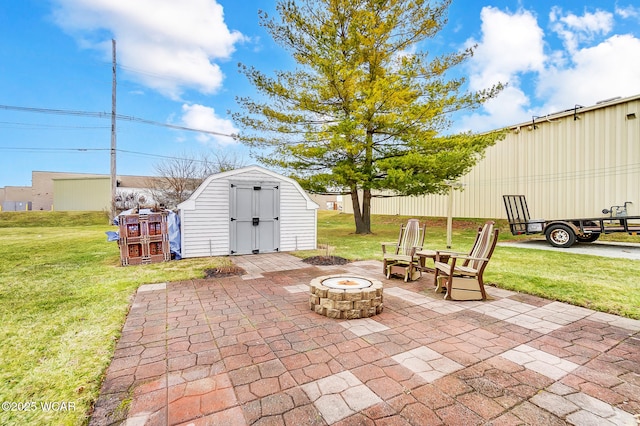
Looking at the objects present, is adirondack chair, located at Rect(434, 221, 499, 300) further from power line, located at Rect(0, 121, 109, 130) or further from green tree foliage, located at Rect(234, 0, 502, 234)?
power line, located at Rect(0, 121, 109, 130)

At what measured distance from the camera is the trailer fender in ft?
30.5

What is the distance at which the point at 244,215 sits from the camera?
8445 mm

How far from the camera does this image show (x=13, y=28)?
11.6m

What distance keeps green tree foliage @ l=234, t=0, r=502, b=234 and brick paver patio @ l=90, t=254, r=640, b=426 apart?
7.83 metres

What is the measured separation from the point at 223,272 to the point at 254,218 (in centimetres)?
281

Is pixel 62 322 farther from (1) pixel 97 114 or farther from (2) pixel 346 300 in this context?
(1) pixel 97 114

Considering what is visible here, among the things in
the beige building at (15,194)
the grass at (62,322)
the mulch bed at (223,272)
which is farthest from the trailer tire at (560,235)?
the beige building at (15,194)

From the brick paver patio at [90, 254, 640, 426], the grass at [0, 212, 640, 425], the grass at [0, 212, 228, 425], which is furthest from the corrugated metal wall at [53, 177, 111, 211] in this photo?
the brick paver patio at [90, 254, 640, 426]

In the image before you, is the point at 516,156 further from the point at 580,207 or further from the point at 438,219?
the point at 438,219

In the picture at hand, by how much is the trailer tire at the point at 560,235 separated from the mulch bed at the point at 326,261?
7.34m

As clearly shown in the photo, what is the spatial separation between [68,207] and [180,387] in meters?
36.7

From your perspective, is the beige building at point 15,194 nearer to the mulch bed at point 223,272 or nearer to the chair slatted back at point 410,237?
the mulch bed at point 223,272

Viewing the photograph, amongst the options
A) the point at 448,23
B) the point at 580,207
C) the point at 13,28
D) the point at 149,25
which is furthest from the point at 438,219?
the point at 13,28

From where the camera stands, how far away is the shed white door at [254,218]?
8352 mm
